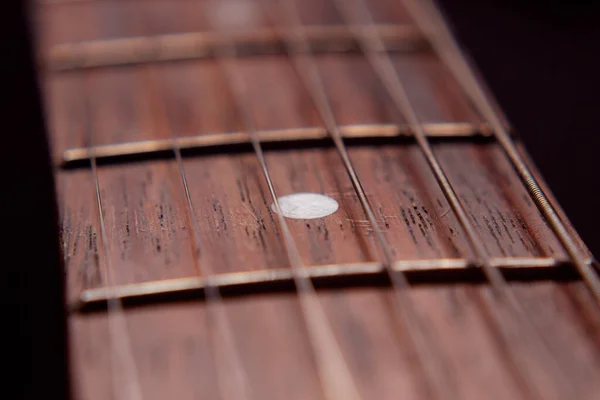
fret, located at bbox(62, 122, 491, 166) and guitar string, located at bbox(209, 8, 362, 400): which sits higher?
fret, located at bbox(62, 122, 491, 166)

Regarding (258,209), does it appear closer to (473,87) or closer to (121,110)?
(121,110)

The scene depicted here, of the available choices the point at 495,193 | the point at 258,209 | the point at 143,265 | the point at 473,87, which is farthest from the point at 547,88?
the point at 143,265

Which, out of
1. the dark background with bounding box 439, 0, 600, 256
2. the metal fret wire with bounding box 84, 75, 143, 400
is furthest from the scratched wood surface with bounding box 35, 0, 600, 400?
the dark background with bounding box 439, 0, 600, 256

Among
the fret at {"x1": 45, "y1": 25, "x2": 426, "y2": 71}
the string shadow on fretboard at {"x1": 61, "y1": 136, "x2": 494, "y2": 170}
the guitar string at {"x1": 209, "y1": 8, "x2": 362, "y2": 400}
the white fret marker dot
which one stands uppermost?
the fret at {"x1": 45, "y1": 25, "x2": 426, "y2": 71}

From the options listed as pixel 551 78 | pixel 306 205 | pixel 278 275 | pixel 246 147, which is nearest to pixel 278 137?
pixel 246 147

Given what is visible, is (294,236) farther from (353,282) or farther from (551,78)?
(551,78)

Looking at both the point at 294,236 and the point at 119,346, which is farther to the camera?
the point at 294,236

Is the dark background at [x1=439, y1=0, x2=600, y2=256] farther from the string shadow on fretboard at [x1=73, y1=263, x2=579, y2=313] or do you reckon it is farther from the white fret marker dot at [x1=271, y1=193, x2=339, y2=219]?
the white fret marker dot at [x1=271, y1=193, x2=339, y2=219]

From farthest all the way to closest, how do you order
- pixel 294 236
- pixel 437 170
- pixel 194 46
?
1. pixel 194 46
2. pixel 437 170
3. pixel 294 236

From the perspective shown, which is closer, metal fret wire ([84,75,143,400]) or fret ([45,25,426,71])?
metal fret wire ([84,75,143,400])
